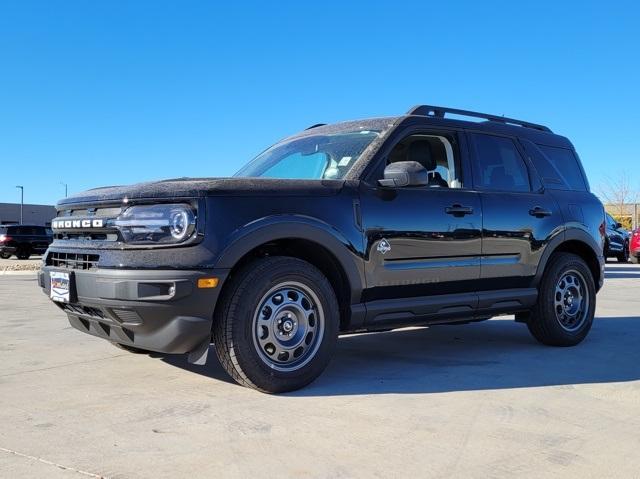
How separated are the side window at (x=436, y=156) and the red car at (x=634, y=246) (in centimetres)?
1971

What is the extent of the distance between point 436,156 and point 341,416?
2594mm

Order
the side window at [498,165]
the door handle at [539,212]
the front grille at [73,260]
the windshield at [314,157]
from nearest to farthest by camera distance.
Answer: the front grille at [73,260] < the windshield at [314,157] < the side window at [498,165] < the door handle at [539,212]

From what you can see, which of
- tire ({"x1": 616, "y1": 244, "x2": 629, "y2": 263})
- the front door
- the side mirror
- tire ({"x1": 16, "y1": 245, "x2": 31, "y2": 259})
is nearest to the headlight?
the front door

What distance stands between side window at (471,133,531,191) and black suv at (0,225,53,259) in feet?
87.5

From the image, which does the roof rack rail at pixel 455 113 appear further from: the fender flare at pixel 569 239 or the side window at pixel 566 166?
the fender flare at pixel 569 239

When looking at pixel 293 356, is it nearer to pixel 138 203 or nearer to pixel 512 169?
pixel 138 203

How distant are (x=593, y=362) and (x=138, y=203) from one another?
3.83m

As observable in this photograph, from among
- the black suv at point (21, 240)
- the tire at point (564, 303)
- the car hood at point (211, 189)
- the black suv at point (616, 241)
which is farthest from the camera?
the black suv at point (21, 240)

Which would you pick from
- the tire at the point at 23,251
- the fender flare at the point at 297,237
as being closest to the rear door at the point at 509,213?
the fender flare at the point at 297,237

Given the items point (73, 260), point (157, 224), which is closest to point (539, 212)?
point (157, 224)

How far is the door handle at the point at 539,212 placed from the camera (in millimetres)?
5738

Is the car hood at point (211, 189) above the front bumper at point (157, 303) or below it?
above

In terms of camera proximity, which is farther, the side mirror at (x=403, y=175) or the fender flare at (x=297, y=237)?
the side mirror at (x=403, y=175)

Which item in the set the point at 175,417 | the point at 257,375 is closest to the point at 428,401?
the point at 257,375
